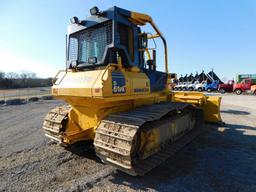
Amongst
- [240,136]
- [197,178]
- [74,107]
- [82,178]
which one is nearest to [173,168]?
[197,178]

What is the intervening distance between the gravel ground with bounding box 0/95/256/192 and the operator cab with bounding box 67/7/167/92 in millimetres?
2034

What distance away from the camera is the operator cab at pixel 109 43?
4012mm

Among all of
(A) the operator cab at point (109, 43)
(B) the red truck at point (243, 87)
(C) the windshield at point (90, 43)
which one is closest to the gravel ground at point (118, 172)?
(A) the operator cab at point (109, 43)

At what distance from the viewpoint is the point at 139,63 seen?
4574mm

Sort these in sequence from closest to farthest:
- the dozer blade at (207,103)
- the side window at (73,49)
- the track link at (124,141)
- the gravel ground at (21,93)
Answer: the track link at (124,141), the side window at (73,49), the dozer blade at (207,103), the gravel ground at (21,93)

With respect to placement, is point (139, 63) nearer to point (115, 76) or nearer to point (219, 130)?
point (115, 76)

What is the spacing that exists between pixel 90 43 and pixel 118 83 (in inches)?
55.7

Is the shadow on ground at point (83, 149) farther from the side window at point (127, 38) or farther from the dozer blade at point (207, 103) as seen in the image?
the dozer blade at point (207, 103)

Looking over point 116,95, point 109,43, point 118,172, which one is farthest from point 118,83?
point 118,172

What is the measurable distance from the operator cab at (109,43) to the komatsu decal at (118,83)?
0.35 metres

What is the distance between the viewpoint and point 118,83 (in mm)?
3732

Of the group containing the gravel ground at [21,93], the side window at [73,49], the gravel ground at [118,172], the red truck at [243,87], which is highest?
the side window at [73,49]

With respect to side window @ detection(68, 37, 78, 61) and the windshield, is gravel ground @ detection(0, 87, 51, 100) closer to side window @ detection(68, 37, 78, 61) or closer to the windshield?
side window @ detection(68, 37, 78, 61)

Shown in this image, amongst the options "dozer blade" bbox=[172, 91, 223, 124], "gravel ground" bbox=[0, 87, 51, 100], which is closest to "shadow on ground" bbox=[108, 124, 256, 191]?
"dozer blade" bbox=[172, 91, 223, 124]
